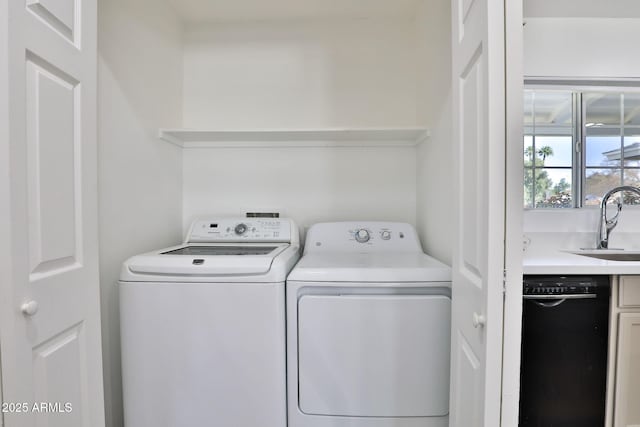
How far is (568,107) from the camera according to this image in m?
1.78

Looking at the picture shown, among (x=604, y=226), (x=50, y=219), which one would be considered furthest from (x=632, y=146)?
(x=50, y=219)

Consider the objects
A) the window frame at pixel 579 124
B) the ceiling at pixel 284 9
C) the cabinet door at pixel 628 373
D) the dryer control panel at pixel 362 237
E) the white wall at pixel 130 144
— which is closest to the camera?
the cabinet door at pixel 628 373

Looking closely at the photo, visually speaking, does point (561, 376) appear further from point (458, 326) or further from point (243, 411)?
point (243, 411)

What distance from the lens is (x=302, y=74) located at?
7.13 feet

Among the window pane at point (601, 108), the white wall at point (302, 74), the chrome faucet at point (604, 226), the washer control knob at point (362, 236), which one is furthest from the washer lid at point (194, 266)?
the window pane at point (601, 108)

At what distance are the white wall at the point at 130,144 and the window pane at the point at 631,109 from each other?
107 inches

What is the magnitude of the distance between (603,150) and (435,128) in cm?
103

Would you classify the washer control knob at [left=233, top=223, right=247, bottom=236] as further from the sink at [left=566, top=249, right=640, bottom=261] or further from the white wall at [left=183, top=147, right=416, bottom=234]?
the sink at [left=566, top=249, right=640, bottom=261]

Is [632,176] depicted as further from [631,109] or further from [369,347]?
[369,347]

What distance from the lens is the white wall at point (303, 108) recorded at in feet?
7.06

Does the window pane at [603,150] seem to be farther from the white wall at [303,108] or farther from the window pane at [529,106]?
the white wall at [303,108]

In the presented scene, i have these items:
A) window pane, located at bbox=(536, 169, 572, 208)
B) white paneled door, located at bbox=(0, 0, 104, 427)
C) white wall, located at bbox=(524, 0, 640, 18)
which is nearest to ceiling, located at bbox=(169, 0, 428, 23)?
white wall, located at bbox=(524, 0, 640, 18)

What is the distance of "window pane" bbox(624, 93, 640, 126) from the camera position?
5.81ft

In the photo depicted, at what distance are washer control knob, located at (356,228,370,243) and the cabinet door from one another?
1.13m
